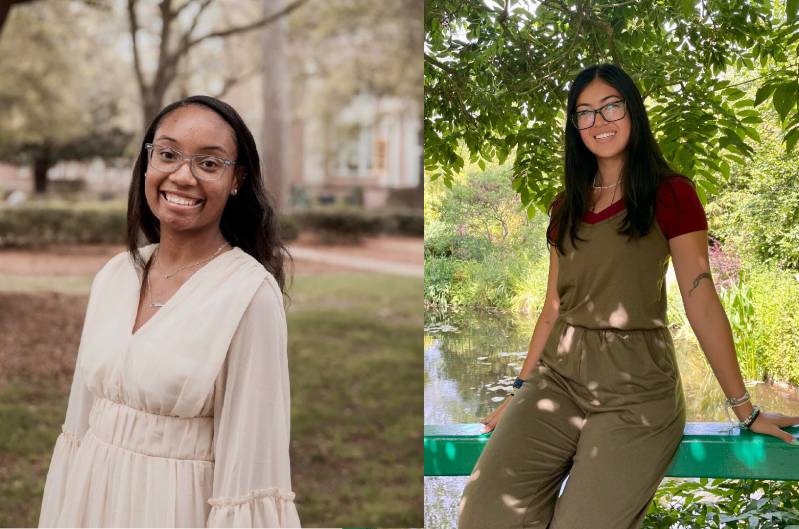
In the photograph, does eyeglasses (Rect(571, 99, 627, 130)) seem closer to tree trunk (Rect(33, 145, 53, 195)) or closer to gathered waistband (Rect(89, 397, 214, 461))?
gathered waistband (Rect(89, 397, 214, 461))

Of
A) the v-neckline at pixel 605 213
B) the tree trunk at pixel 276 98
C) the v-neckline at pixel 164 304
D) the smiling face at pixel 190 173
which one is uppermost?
the tree trunk at pixel 276 98

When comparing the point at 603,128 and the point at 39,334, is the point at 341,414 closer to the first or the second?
the point at 39,334

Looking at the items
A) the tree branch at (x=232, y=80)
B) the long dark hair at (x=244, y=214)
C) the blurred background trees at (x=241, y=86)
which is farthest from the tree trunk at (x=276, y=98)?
the long dark hair at (x=244, y=214)

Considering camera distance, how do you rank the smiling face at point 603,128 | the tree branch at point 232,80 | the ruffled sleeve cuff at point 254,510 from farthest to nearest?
the tree branch at point 232,80 < the smiling face at point 603,128 < the ruffled sleeve cuff at point 254,510

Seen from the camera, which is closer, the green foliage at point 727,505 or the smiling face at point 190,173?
the smiling face at point 190,173

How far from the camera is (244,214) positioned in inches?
73.8

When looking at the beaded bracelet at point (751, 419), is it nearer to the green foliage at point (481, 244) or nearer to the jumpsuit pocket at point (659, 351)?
the jumpsuit pocket at point (659, 351)

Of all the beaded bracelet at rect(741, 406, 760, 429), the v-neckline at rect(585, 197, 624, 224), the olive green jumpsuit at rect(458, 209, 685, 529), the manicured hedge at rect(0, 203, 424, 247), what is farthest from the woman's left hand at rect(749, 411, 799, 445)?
the manicured hedge at rect(0, 203, 424, 247)

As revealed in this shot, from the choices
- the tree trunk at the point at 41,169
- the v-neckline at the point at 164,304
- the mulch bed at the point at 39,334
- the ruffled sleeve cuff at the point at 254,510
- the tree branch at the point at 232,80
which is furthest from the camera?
the tree trunk at the point at 41,169

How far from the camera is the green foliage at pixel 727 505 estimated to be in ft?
9.99

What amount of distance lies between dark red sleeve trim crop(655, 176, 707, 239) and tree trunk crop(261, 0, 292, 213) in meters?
11.0

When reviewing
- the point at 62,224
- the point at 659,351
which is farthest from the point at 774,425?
the point at 62,224

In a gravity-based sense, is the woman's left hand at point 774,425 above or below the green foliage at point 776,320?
below

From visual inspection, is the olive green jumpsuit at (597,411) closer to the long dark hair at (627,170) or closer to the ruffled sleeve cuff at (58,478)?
the long dark hair at (627,170)
